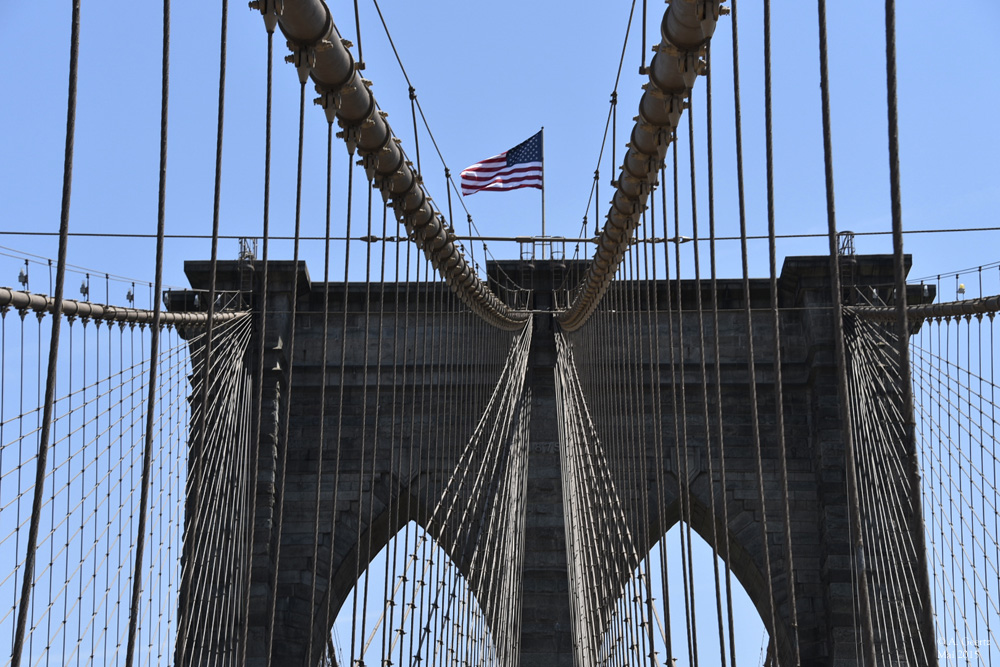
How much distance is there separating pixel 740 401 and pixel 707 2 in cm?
1348

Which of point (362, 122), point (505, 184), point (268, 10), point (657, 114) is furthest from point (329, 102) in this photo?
point (505, 184)

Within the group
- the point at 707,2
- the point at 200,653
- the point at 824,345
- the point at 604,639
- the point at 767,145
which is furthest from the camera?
the point at 824,345

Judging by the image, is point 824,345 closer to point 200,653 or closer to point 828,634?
point 828,634

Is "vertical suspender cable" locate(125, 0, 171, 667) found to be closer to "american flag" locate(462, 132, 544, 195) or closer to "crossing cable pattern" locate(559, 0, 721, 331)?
"crossing cable pattern" locate(559, 0, 721, 331)

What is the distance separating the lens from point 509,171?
67.3 ft

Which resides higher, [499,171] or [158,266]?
[499,171]

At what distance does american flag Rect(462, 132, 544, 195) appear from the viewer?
65.8 feet

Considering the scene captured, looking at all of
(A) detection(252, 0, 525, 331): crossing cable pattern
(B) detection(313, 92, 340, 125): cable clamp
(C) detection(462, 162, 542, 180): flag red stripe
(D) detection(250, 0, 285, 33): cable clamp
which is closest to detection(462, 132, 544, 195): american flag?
→ (C) detection(462, 162, 542, 180): flag red stripe

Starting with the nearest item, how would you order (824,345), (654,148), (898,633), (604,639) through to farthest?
(654,148), (604,639), (898,633), (824,345)

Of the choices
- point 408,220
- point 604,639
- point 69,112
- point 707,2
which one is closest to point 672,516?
point 604,639

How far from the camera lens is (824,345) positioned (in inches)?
757

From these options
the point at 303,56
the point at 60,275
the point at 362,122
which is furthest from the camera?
the point at 362,122

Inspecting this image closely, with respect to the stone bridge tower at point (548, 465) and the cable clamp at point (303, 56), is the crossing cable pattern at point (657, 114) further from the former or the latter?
the stone bridge tower at point (548, 465)

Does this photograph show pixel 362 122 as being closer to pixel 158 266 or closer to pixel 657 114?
pixel 657 114
